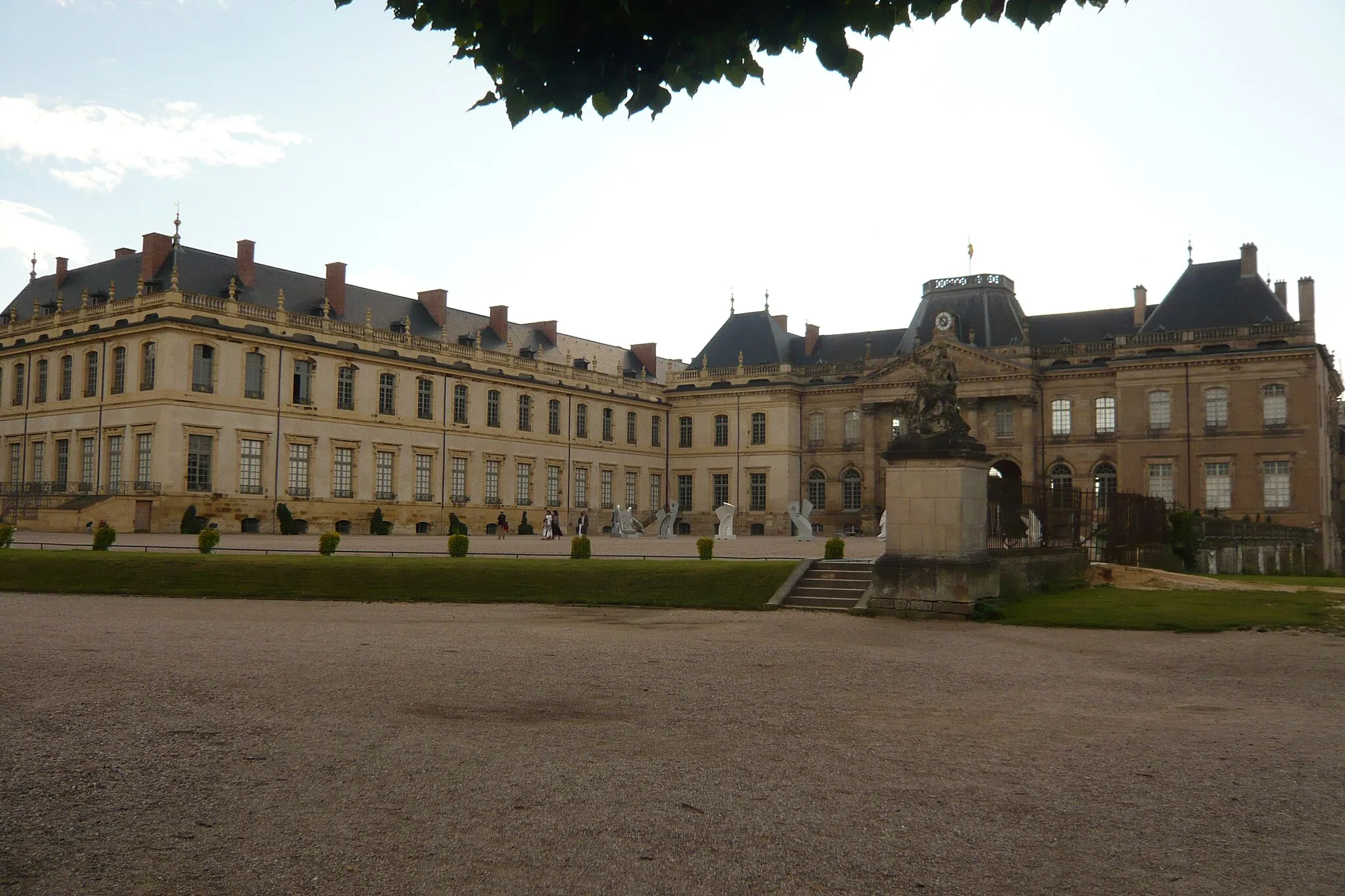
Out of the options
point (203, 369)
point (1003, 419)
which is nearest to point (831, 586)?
point (203, 369)

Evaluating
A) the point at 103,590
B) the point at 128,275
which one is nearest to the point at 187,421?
the point at 128,275

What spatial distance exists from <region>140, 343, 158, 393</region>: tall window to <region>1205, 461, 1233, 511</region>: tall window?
44.7 m

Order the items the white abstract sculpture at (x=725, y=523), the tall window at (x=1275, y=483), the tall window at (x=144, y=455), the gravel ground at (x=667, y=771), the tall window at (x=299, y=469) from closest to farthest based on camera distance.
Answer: the gravel ground at (x=667, y=771) < the tall window at (x=144, y=455) < the white abstract sculpture at (x=725, y=523) < the tall window at (x=299, y=469) < the tall window at (x=1275, y=483)

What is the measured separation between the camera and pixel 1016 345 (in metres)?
58.1

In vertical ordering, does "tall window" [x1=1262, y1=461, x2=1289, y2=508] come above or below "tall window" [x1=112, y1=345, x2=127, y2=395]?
below

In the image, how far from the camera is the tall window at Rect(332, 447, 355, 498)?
49.0 m

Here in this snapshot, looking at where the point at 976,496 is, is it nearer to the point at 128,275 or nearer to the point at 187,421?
the point at 187,421

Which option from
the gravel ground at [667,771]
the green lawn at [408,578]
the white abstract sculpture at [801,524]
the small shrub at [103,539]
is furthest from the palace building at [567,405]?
the gravel ground at [667,771]

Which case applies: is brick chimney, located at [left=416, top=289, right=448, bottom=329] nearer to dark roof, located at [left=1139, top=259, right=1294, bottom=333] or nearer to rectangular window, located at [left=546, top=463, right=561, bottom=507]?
rectangular window, located at [left=546, top=463, right=561, bottom=507]

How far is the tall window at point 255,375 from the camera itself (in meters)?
45.8

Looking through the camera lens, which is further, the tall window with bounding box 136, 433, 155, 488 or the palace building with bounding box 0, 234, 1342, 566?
the palace building with bounding box 0, 234, 1342, 566

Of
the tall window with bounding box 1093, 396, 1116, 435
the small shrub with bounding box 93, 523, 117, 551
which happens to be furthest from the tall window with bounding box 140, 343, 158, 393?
the tall window with bounding box 1093, 396, 1116, 435

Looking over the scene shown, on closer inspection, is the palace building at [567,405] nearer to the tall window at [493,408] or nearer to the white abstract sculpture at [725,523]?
the tall window at [493,408]

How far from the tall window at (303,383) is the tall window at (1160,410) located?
37447mm
